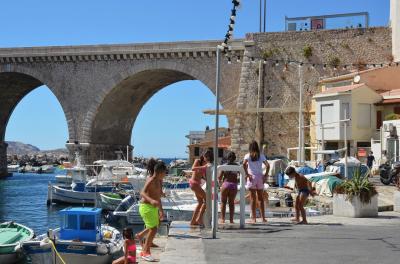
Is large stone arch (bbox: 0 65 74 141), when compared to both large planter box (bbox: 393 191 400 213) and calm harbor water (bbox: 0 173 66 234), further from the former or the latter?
large planter box (bbox: 393 191 400 213)

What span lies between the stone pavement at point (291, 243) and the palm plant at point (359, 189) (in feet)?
2.04

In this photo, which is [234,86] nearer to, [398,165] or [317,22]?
[317,22]

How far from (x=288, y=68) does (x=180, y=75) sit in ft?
40.3

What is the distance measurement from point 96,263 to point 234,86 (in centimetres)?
3321

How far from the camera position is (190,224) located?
536 inches

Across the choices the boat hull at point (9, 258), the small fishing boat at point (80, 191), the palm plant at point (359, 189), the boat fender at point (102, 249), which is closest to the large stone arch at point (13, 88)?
the small fishing boat at point (80, 191)

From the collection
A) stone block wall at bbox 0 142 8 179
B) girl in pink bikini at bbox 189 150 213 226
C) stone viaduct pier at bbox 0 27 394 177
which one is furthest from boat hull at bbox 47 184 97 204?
stone block wall at bbox 0 142 8 179

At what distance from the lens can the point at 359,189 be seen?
48.2ft

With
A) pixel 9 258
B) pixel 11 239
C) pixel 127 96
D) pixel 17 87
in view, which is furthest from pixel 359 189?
pixel 17 87

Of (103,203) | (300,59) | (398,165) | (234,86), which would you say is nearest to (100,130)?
(234,86)

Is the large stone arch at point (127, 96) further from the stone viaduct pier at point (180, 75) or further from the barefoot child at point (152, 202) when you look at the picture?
the barefoot child at point (152, 202)

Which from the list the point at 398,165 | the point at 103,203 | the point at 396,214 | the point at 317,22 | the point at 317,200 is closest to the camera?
the point at 396,214

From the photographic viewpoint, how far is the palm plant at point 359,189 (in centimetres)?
1459

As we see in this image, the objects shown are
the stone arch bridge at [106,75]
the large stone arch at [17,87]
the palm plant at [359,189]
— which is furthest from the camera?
the large stone arch at [17,87]
